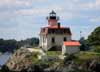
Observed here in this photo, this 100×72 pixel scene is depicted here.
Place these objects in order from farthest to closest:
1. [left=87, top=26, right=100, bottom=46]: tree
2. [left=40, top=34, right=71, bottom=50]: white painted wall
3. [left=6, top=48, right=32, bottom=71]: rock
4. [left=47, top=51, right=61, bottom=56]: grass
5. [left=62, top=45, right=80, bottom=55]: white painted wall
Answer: [left=40, top=34, right=71, bottom=50]: white painted wall, [left=87, top=26, right=100, bottom=46]: tree, [left=62, top=45, right=80, bottom=55]: white painted wall, [left=47, top=51, right=61, bottom=56]: grass, [left=6, top=48, right=32, bottom=71]: rock

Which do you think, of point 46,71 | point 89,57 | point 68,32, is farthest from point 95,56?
point 68,32

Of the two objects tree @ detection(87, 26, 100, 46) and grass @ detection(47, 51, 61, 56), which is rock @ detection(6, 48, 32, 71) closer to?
grass @ detection(47, 51, 61, 56)

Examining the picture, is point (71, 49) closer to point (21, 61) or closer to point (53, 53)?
point (53, 53)

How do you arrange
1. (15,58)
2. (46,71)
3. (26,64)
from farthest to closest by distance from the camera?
(15,58) → (26,64) → (46,71)

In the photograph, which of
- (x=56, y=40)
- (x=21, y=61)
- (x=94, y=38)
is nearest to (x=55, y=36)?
(x=56, y=40)

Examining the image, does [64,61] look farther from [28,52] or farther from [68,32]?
[68,32]

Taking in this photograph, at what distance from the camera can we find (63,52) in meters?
83.4

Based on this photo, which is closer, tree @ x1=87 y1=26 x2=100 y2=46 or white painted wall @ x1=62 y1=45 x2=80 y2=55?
white painted wall @ x1=62 y1=45 x2=80 y2=55

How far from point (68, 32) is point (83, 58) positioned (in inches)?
594

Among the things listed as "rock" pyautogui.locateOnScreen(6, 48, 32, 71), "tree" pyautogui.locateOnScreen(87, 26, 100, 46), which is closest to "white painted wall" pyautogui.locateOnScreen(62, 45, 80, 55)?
"rock" pyautogui.locateOnScreen(6, 48, 32, 71)

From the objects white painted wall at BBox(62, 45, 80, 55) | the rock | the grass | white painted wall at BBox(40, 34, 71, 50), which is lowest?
the rock

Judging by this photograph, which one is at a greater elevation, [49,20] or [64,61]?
[49,20]

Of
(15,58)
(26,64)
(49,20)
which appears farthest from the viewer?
(49,20)

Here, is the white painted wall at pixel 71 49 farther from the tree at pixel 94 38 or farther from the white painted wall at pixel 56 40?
the white painted wall at pixel 56 40
